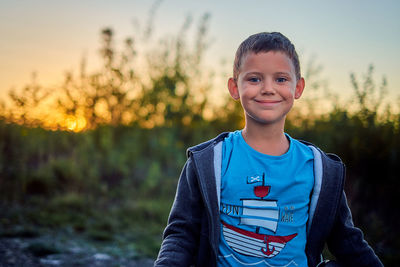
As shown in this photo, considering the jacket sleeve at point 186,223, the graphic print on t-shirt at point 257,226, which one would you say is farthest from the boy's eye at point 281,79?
the jacket sleeve at point 186,223

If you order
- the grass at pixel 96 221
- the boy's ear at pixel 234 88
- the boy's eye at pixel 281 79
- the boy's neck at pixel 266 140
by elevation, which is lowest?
the grass at pixel 96 221

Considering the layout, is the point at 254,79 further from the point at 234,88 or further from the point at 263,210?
the point at 263,210

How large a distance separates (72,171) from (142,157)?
3.70ft

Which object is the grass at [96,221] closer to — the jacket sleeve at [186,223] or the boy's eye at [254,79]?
the jacket sleeve at [186,223]

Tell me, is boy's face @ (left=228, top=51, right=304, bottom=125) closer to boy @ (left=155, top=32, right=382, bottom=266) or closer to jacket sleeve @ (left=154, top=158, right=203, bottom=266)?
boy @ (left=155, top=32, right=382, bottom=266)

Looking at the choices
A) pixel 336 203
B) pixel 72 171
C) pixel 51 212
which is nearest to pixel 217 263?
pixel 336 203

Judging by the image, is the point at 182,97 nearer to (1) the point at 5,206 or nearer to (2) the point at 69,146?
(2) the point at 69,146

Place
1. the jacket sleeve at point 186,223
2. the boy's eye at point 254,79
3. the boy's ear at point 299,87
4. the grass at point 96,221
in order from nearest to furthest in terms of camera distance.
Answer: the jacket sleeve at point 186,223 → the boy's eye at point 254,79 → the boy's ear at point 299,87 → the grass at point 96,221

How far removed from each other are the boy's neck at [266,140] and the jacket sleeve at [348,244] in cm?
40

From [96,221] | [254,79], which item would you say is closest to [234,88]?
[254,79]

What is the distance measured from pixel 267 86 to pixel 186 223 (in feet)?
2.46

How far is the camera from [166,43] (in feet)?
20.7

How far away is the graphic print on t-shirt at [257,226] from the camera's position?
5.72 ft

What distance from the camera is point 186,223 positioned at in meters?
1.78
